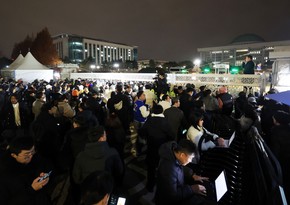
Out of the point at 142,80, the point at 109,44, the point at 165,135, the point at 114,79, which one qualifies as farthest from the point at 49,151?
the point at 109,44

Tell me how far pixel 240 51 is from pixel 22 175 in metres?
81.9

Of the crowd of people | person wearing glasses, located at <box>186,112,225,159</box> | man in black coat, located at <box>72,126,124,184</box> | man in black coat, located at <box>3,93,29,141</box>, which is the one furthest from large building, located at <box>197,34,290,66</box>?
man in black coat, located at <box>72,126,124,184</box>

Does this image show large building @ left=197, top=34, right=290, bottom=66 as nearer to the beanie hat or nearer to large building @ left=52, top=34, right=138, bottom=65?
large building @ left=52, top=34, right=138, bottom=65

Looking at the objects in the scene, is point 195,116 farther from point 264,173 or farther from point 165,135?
point 264,173

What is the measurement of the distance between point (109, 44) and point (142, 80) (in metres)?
116

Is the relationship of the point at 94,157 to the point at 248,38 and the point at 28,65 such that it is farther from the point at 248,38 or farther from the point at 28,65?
the point at 248,38

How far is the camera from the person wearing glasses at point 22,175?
2.25 m

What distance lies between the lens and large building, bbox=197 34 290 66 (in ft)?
217

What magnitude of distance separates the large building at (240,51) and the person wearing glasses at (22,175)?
62905 millimetres

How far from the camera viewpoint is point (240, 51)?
75188 mm

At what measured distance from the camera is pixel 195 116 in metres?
4.07

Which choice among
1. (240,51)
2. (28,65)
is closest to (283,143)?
(28,65)

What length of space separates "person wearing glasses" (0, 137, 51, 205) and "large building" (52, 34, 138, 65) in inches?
3995

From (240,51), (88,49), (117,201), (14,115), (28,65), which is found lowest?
(117,201)
